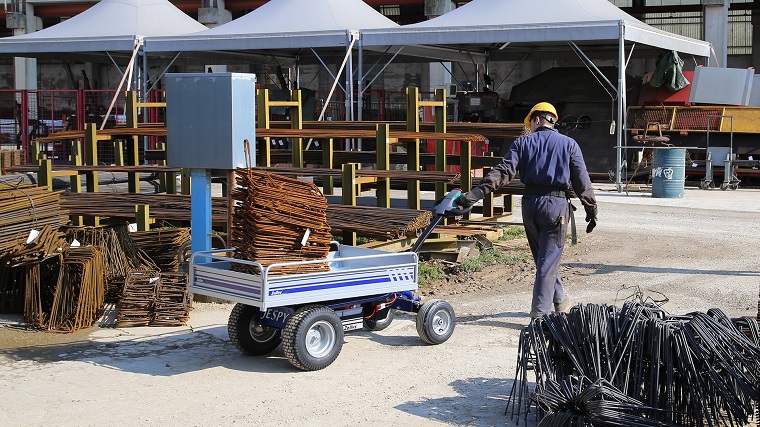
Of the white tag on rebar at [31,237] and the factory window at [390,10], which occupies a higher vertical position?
the factory window at [390,10]

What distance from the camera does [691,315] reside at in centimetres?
575

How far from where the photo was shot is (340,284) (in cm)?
723

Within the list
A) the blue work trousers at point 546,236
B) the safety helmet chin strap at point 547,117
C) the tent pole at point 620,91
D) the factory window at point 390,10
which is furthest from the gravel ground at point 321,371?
the factory window at point 390,10

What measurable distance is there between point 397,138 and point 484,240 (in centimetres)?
209

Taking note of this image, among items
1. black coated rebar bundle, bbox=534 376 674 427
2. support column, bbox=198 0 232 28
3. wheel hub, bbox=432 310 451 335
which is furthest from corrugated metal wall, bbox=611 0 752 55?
black coated rebar bundle, bbox=534 376 674 427

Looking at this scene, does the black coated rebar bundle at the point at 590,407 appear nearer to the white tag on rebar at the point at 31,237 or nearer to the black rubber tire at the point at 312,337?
the black rubber tire at the point at 312,337

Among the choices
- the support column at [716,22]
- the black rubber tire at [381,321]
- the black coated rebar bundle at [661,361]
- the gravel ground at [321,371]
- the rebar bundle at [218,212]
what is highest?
the support column at [716,22]

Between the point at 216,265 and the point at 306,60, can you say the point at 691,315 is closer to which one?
the point at 216,265

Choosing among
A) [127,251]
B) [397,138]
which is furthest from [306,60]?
[127,251]

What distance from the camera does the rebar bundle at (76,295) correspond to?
864cm

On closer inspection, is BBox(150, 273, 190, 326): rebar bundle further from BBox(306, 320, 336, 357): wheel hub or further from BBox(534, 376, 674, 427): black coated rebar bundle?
BBox(534, 376, 674, 427): black coated rebar bundle

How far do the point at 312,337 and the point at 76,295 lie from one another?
9.01 feet

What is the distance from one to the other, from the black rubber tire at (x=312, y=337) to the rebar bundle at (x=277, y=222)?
1.15ft

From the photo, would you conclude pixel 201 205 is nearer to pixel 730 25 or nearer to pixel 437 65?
pixel 437 65
